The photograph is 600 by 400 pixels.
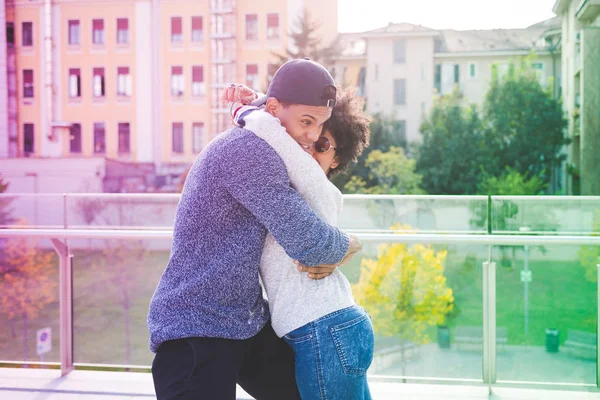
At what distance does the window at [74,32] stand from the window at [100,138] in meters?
4.33

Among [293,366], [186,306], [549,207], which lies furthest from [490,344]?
[186,306]

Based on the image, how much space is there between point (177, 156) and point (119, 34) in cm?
690

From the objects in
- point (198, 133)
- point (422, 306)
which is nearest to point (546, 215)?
point (422, 306)

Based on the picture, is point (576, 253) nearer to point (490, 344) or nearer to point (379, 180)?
point (490, 344)

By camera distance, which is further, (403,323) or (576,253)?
(403,323)

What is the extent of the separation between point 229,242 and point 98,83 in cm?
3775

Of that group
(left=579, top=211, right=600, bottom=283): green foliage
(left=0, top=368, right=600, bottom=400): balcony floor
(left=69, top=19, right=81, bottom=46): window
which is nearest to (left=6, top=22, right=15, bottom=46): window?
(left=69, top=19, right=81, bottom=46): window

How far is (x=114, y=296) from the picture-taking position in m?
4.06

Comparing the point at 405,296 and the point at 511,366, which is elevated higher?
the point at 405,296

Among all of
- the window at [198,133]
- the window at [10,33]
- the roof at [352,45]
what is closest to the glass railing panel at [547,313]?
the window at [198,133]

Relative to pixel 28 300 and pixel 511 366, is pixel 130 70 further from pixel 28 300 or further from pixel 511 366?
pixel 511 366

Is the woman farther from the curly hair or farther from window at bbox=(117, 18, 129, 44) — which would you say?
window at bbox=(117, 18, 129, 44)

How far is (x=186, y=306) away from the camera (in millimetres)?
1617

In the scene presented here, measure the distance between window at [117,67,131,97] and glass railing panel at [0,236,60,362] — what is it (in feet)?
112
